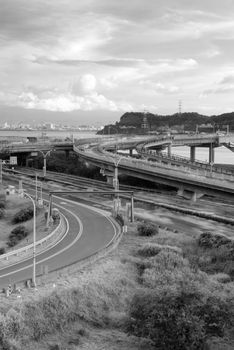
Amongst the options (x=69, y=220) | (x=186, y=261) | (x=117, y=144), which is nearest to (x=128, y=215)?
(x=69, y=220)

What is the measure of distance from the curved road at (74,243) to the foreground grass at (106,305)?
3.44m

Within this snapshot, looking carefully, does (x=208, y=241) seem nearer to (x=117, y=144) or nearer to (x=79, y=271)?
(x=79, y=271)

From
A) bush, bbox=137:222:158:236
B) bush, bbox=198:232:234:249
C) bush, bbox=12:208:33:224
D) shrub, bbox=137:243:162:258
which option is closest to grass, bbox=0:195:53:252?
→ bush, bbox=12:208:33:224

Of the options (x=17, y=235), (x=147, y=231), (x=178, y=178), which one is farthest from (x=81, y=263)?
(x=178, y=178)

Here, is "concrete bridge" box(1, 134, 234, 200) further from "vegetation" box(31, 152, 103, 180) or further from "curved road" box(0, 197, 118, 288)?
"curved road" box(0, 197, 118, 288)

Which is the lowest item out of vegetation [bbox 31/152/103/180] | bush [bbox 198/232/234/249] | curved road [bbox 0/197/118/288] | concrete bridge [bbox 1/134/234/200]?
curved road [bbox 0/197/118/288]

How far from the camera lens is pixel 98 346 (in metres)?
28.5

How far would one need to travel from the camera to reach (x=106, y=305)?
34.1 metres

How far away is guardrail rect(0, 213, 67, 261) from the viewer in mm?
41938

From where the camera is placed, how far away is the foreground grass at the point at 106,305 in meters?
28.3

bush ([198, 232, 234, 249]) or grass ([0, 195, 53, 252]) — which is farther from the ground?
bush ([198, 232, 234, 249])

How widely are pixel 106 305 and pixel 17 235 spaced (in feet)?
84.5

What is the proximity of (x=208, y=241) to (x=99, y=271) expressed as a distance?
14727 mm

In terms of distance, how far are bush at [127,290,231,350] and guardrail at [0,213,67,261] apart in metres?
14.8
